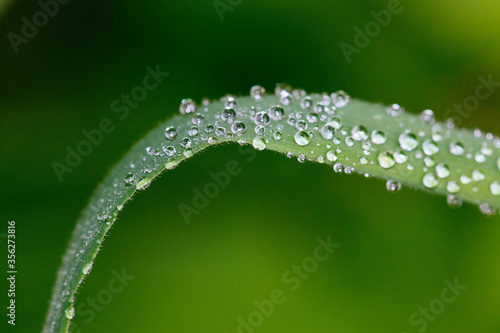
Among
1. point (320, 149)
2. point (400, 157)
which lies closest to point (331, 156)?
point (320, 149)

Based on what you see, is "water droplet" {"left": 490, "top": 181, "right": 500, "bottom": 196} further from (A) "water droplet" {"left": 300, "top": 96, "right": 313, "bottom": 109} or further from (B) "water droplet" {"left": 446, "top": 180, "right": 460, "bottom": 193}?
(A) "water droplet" {"left": 300, "top": 96, "right": 313, "bottom": 109}

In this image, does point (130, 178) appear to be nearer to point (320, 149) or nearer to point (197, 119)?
point (197, 119)

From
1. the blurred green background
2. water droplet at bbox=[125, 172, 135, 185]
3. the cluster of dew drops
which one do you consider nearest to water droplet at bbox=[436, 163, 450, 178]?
the cluster of dew drops

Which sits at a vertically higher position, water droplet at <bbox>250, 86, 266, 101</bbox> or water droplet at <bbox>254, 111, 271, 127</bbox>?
water droplet at <bbox>250, 86, 266, 101</bbox>

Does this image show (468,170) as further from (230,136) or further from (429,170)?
(230,136)

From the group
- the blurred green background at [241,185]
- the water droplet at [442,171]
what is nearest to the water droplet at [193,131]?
the water droplet at [442,171]

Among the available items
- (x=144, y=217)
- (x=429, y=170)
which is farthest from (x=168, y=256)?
(x=429, y=170)
